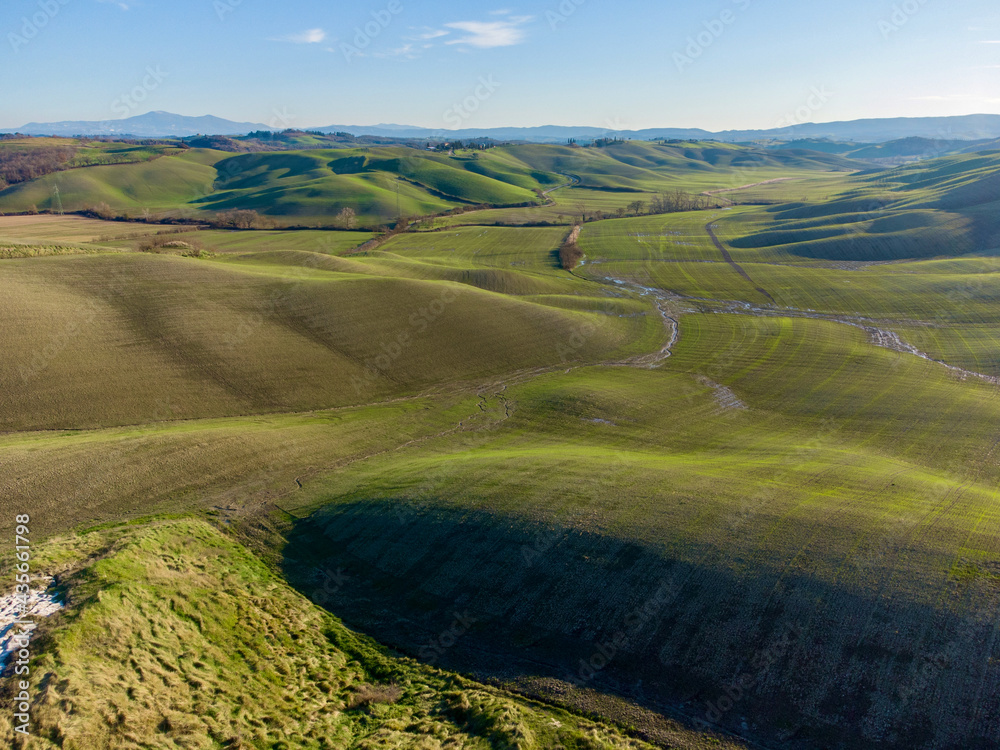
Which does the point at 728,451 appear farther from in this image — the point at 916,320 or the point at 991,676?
the point at 916,320

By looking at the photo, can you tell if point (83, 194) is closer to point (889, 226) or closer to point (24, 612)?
point (24, 612)

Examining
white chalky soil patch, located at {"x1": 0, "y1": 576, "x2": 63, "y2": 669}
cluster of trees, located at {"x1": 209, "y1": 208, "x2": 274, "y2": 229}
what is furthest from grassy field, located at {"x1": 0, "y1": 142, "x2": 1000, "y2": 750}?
cluster of trees, located at {"x1": 209, "y1": 208, "x2": 274, "y2": 229}

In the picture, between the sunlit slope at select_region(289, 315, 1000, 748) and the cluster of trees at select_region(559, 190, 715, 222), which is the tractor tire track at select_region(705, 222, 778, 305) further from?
the sunlit slope at select_region(289, 315, 1000, 748)

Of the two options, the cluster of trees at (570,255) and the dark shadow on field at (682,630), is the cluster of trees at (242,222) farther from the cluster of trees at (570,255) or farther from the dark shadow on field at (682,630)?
the dark shadow on field at (682,630)

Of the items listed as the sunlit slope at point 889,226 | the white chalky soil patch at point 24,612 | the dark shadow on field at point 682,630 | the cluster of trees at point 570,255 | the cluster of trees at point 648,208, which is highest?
the cluster of trees at point 648,208

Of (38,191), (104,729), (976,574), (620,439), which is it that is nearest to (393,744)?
(104,729)

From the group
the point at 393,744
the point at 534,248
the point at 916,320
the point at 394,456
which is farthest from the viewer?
the point at 534,248
